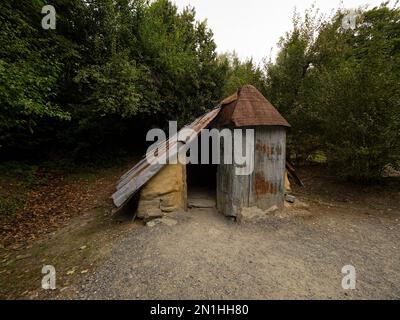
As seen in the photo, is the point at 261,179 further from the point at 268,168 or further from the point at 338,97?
the point at 338,97

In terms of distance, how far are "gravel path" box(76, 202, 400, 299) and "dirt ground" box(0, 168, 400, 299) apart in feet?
0.05

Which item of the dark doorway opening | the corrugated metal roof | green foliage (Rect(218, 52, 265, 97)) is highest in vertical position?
green foliage (Rect(218, 52, 265, 97))

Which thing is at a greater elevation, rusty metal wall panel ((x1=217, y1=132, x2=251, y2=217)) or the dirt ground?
rusty metal wall panel ((x1=217, y1=132, x2=251, y2=217))

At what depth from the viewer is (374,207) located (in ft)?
21.6

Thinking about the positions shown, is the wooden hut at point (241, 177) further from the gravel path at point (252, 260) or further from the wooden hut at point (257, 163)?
the gravel path at point (252, 260)

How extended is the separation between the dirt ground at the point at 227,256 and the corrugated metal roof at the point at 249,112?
8.60 ft

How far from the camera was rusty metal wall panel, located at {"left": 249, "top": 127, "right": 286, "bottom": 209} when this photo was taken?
5.64m

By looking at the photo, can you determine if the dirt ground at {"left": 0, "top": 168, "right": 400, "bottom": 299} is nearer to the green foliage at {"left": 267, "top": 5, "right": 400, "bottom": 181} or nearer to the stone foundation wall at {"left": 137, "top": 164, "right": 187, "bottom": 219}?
the stone foundation wall at {"left": 137, "top": 164, "right": 187, "bottom": 219}

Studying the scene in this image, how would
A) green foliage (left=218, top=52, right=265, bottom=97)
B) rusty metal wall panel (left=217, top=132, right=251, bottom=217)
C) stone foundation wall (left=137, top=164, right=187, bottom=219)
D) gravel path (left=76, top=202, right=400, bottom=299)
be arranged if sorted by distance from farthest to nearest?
green foliage (left=218, top=52, right=265, bottom=97)
rusty metal wall panel (left=217, top=132, right=251, bottom=217)
stone foundation wall (left=137, top=164, right=187, bottom=219)
gravel path (left=76, top=202, right=400, bottom=299)

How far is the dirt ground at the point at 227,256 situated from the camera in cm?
323

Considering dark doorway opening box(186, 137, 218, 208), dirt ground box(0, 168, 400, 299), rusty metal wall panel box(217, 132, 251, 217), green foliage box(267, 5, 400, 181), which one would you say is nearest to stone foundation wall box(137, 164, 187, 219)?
dirt ground box(0, 168, 400, 299)
